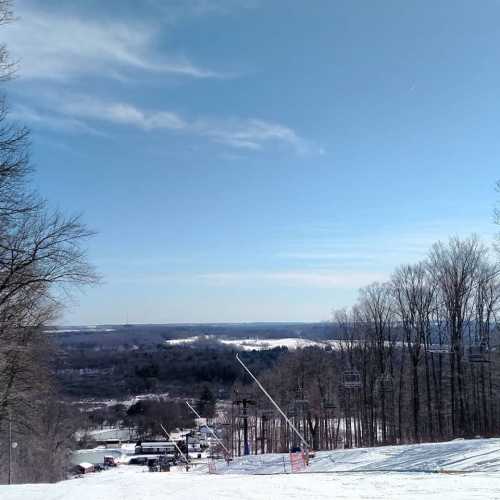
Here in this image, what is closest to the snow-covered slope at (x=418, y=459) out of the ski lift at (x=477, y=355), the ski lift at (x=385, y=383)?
the ski lift at (x=477, y=355)

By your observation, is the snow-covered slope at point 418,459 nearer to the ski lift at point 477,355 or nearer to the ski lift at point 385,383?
the ski lift at point 477,355

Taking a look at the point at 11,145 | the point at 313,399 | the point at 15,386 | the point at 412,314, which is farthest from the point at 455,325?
the point at 11,145

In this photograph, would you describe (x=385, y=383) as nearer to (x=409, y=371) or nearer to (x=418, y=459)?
(x=409, y=371)

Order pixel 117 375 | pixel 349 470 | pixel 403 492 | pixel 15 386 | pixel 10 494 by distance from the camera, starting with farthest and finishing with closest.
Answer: pixel 117 375, pixel 15 386, pixel 349 470, pixel 10 494, pixel 403 492

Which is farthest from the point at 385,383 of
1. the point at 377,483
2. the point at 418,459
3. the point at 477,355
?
the point at 377,483

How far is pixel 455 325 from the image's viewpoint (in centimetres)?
4266

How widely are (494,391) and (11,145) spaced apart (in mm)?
38096

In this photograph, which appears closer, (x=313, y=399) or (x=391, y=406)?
(x=391, y=406)

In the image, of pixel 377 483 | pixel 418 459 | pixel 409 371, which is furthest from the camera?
pixel 409 371

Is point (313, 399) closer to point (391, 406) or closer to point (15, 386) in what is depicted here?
point (391, 406)

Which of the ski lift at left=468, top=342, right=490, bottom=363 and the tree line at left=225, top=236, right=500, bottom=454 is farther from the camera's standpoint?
the tree line at left=225, top=236, right=500, bottom=454

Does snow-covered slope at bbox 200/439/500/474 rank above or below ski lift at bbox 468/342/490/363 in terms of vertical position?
below

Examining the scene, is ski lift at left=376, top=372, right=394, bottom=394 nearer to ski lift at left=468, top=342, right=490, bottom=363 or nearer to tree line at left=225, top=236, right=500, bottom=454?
tree line at left=225, top=236, right=500, bottom=454

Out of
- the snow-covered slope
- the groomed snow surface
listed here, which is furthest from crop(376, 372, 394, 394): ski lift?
the groomed snow surface
